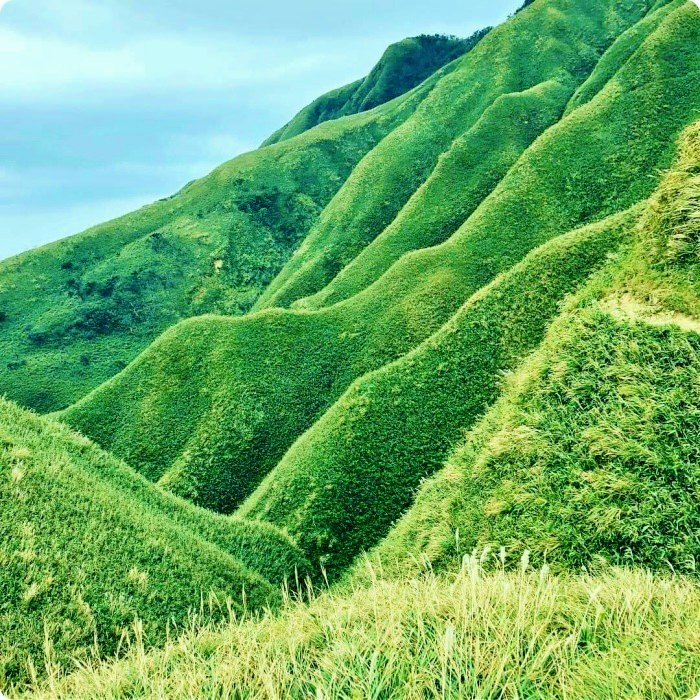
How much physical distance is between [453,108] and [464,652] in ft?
364

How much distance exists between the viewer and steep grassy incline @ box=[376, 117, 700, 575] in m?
11.2

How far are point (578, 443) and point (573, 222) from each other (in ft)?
133

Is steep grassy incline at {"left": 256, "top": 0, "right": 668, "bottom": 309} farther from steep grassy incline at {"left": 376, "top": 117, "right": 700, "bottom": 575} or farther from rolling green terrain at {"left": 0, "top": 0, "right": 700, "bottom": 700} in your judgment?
steep grassy incline at {"left": 376, "top": 117, "right": 700, "bottom": 575}

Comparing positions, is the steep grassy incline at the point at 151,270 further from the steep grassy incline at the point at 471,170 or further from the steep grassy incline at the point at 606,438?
the steep grassy incline at the point at 606,438

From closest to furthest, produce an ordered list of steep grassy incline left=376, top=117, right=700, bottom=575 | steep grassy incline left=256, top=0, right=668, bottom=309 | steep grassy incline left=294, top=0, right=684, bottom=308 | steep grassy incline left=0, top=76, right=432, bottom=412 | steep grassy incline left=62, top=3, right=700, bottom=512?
1. steep grassy incline left=376, top=117, right=700, bottom=575
2. steep grassy incline left=62, top=3, right=700, bottom=512
3. steep grassy incline left=294, top=0, right=684, bottom=308
4. steep grassy incline left=256, top=0, right=668, bottom=309
5. steep grassy incline left=0, top=76, right=432, bottom=412

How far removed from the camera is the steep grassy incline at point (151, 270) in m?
93.2

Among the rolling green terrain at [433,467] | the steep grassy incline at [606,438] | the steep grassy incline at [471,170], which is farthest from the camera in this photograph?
the steep grassy incline at [471,170]

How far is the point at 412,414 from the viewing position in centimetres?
2609

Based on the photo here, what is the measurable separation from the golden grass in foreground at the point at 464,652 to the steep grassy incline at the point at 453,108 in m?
75.5

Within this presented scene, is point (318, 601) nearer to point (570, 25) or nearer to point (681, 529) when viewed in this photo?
point (681, 529)

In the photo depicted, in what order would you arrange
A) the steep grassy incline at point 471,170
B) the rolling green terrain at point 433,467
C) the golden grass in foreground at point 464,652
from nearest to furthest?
the golden grass in foreground at point 464,652 → the rolling green terrain at point 433,467 → the steep grassy incline at point 471,170

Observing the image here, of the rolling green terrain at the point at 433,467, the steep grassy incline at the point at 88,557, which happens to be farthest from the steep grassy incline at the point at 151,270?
the steep grassy incline at the point at 88,557

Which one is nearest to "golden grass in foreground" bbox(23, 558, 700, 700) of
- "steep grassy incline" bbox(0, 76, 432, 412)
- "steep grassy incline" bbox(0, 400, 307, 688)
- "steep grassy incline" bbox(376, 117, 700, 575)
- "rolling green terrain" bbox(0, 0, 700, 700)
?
"rolling green terrain" bbox(0, 0, 700, 700)

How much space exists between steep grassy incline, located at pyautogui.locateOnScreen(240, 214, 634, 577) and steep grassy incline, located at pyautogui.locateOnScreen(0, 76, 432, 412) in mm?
→ 73603
